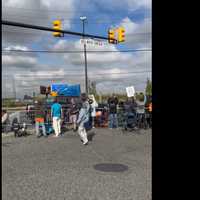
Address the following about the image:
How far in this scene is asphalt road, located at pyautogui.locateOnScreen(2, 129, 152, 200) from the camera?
17.1 ft

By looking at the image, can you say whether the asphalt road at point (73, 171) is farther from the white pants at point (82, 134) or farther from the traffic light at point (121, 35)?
the traffic light at point (121, 35)

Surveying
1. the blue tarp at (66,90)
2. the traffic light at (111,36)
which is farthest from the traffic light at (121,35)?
the blue tarp at (66,90)

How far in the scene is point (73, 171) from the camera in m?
6.95

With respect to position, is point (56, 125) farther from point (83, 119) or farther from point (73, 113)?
point (73, 113)

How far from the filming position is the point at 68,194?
515 centimetres

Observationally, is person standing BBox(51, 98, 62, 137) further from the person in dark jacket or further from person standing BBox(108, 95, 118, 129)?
the person in dark jacket

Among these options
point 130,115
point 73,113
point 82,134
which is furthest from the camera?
point 73,113

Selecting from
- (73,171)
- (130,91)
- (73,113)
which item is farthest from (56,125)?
(73,171)

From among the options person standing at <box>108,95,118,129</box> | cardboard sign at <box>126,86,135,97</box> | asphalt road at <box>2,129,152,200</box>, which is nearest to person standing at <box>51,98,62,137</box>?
asphalt road at <box>2,129,152,200</box>

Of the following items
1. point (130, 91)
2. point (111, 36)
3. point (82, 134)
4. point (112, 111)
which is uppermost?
point (111, 36)

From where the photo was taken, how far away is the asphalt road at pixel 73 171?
205 inches
